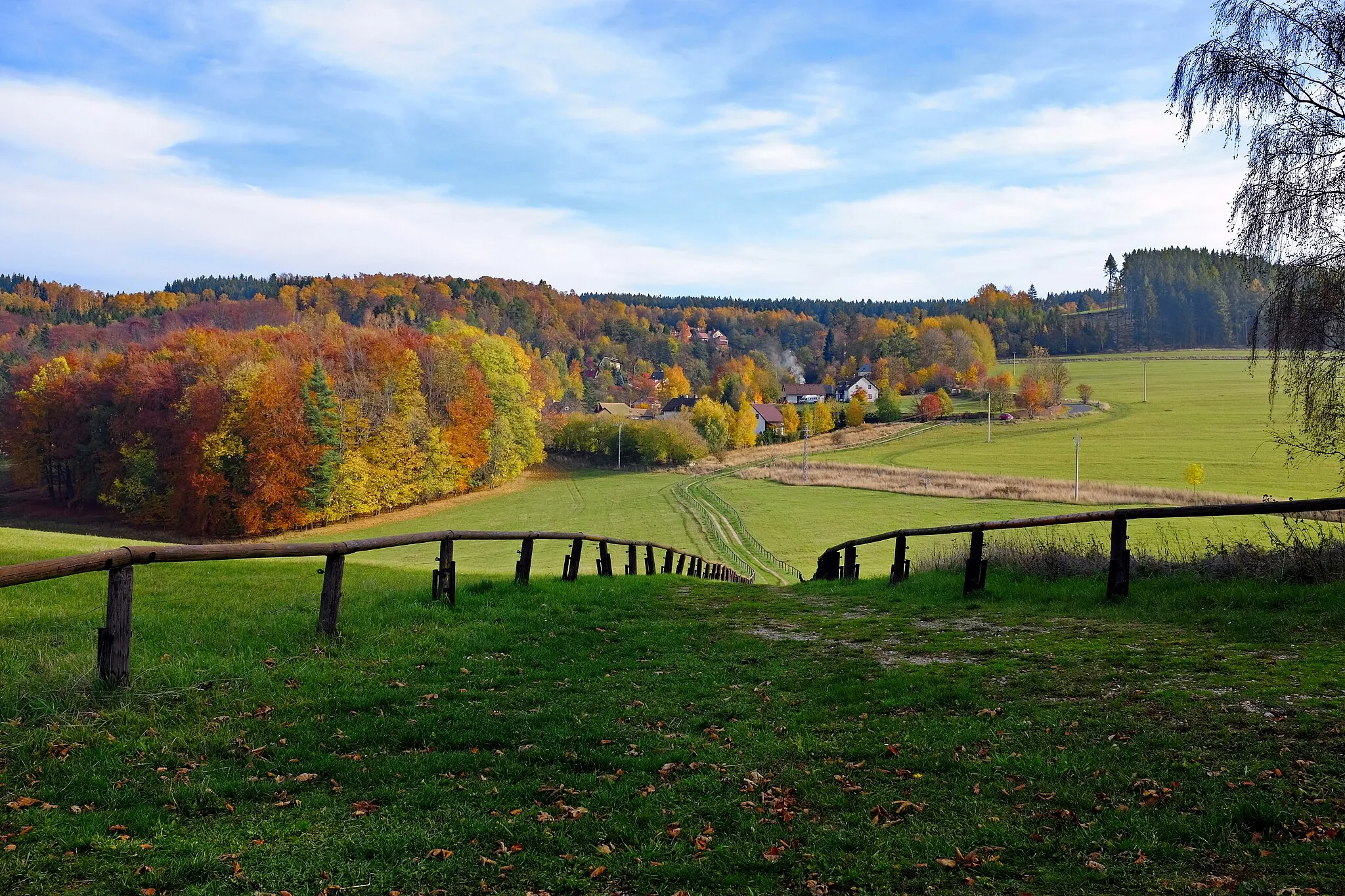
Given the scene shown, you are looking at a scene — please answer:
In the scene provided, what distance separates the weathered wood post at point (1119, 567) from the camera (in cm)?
1025

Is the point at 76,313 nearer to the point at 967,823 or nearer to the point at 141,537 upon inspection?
the point at 141,537

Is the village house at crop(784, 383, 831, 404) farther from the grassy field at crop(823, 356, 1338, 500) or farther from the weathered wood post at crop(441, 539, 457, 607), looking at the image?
the weathered wood post at crop(441, 539, 457, 607)

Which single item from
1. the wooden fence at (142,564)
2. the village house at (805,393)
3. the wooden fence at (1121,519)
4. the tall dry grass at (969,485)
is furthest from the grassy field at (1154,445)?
the wooden fence at (142,564)

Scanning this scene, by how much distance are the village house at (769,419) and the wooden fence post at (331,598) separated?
104300 mm

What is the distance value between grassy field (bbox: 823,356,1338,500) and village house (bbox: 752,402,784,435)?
21.9 metres

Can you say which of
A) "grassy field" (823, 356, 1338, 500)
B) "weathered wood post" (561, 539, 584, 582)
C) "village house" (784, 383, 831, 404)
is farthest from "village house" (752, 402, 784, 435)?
"weathered wood post" (561, 539, 584, 582)

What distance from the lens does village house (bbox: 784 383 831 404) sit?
141375mm

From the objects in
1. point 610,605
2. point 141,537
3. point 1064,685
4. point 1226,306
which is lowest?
point 141,537

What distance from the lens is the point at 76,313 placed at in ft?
433

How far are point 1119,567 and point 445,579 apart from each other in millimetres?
8724

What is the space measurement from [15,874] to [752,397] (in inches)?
5241

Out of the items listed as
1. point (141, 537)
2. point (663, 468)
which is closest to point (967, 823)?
point (141, 537)

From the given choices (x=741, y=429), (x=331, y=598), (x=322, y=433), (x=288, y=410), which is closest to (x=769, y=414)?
(x=741, y=429)

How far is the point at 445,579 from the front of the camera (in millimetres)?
10516
